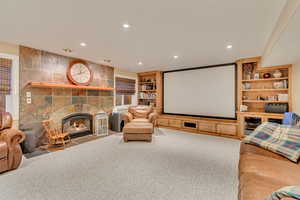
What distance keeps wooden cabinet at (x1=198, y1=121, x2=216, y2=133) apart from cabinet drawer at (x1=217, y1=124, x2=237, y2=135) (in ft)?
0.48

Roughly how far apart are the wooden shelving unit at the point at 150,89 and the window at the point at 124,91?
A: 1.62 ft

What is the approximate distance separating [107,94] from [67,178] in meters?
3.34

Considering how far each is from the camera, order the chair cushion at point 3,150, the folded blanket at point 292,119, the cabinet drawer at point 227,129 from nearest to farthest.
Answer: the chair cushion at point 3,150
the folded blanket at point 292,119
the cabinet drawer at point 227,129

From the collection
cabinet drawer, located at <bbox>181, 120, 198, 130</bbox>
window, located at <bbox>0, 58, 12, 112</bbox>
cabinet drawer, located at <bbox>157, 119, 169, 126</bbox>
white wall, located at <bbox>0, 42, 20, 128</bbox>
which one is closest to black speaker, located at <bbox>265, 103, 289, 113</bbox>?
cabinet drawer, located at <bbox>181, 120, 198, 130</bbox>

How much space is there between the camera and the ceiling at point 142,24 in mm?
1747

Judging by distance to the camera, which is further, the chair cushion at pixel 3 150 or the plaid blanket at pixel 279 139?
the chair cushion at pixel 3 150

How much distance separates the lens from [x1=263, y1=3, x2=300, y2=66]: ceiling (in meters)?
1.62

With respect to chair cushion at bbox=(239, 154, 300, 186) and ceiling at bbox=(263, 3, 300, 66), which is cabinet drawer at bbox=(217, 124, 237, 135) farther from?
chair cushion at bbox=(239, 154, 300, 186)

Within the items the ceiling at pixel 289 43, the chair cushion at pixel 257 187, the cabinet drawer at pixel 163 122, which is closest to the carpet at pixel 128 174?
the chair cushion at pixel 257 187

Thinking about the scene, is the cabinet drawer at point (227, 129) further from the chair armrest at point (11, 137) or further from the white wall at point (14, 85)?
the white wall at point (14, 85)

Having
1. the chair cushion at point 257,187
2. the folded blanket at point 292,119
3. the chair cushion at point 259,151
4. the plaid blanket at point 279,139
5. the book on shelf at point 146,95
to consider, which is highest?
the book on shelf at point 146,95

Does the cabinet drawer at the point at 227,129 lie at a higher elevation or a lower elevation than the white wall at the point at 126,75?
lower

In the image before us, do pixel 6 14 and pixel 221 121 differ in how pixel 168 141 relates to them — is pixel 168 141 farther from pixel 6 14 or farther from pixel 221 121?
pixel 6 14

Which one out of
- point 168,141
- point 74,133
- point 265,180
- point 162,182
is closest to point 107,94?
point 74,133
